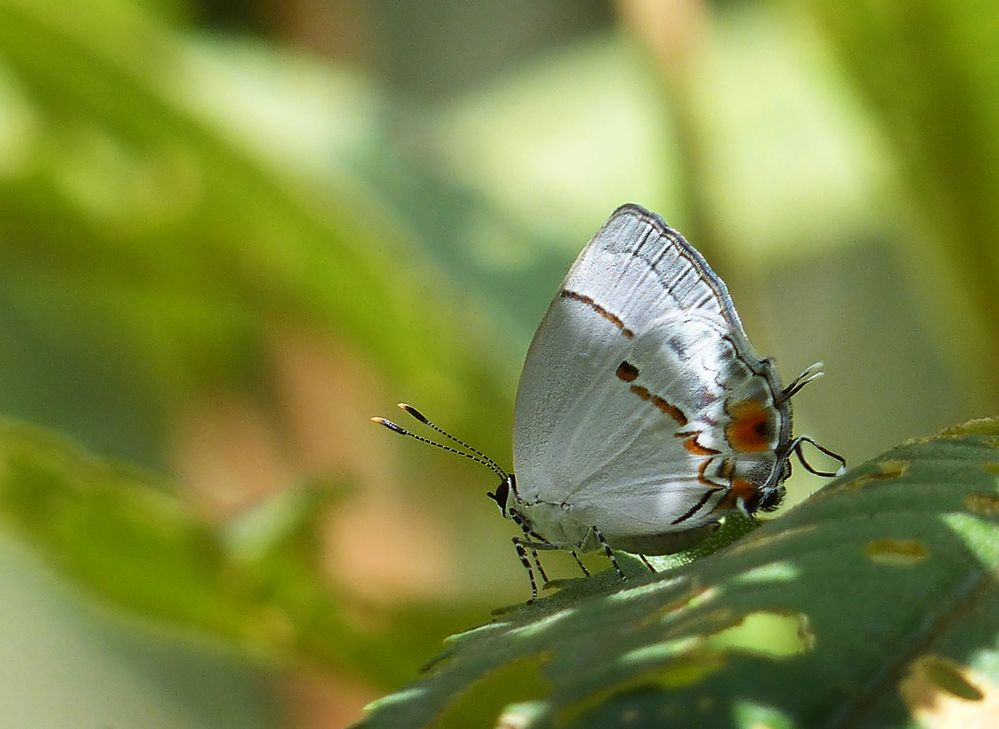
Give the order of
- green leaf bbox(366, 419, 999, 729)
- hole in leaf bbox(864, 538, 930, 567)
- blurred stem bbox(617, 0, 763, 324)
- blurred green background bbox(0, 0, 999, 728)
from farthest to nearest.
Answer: blurred stem bbox(617, 0, 763, 324)
blurred green background bbox(0, 0, 999, 728)
hole in leaf bbox(864, 538, 930, 567)
green leaf bbox(366, 419, 999, 729)

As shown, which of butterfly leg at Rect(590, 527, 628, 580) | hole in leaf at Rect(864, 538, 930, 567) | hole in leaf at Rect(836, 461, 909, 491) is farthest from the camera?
butterfly leg at Rect(590, 527, 628, 580)

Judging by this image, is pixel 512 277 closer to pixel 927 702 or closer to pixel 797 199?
pixel 797 199

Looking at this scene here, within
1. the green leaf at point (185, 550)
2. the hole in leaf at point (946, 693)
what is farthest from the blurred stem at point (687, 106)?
the hole in leaf at point (946, 693)

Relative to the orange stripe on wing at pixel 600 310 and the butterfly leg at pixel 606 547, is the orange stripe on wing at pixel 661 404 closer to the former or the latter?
the orange stripe on wing at pixel 600 310

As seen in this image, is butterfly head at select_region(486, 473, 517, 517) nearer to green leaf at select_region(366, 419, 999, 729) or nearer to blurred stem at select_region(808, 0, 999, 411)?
green leaf at select_region(366, 419, 999, 729)

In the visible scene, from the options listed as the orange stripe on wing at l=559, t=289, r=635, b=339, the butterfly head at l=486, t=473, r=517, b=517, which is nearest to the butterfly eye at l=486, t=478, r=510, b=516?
the butterfly head at l=486, t=473, r=517, b=517
